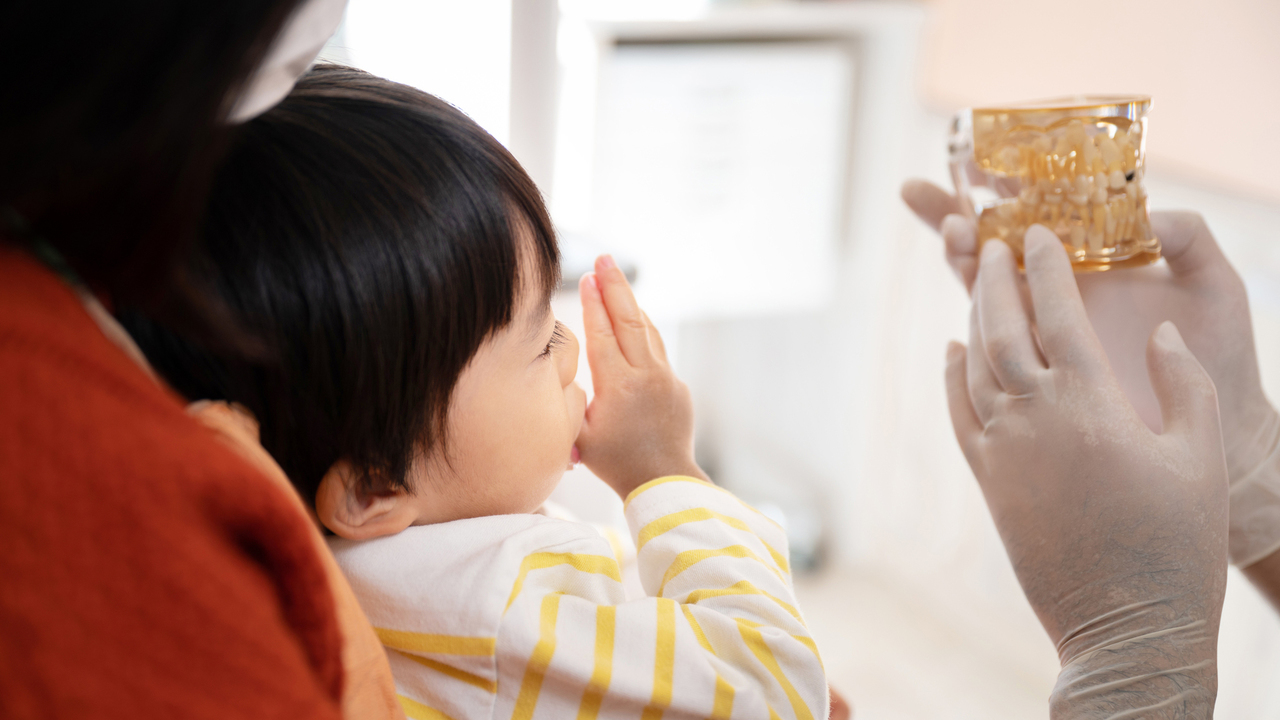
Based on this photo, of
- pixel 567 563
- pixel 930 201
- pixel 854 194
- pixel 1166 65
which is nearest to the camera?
pixel 567 563

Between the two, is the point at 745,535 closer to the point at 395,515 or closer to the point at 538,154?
the point at 395,515

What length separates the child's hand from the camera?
2.11 ft

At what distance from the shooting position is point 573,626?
1.60 feet

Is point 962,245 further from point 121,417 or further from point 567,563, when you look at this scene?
point 121,417

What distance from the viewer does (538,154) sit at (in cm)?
118

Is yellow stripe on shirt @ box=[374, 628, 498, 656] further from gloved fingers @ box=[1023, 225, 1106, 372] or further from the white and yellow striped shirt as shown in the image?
gloved fingers @ box=[1023, 225, 1106, 372]

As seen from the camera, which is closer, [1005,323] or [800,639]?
[800,639]

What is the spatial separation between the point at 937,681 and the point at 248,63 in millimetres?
1704

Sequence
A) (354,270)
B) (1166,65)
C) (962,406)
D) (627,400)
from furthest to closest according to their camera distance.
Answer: (1166,65) → (962,406) → (627,400) → (354,270)

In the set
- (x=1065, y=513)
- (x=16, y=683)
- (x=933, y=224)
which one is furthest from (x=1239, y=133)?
(x=16, y=683)

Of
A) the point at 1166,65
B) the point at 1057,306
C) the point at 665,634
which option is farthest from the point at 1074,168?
the point at 1166,65

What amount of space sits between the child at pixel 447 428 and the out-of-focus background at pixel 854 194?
0.58m

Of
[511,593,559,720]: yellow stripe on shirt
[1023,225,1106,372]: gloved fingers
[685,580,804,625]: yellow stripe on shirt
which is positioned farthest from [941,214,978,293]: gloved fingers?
[511,593,559,720]: yellow stripe on shirt

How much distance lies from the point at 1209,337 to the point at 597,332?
55 centimetres
